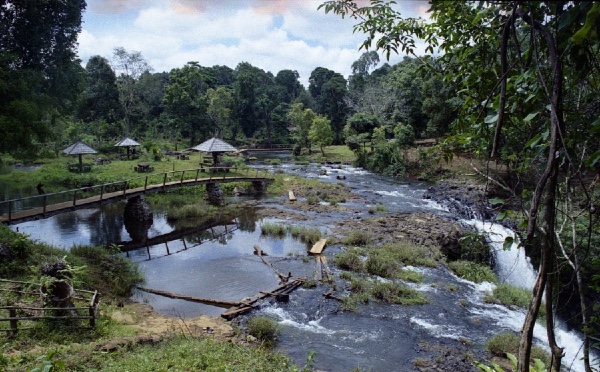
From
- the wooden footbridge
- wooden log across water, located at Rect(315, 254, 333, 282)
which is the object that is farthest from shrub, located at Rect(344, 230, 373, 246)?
the wooden footbridge

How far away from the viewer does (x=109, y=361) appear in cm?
658

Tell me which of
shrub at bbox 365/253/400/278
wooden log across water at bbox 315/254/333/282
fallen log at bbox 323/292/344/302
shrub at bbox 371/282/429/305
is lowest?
fallen log at bbox 323/292/344/302

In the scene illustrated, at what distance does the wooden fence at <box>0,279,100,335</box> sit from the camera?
7.58 metres

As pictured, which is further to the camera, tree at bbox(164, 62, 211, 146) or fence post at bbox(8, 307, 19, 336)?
tree at bbox(164, 62, 211, 146)

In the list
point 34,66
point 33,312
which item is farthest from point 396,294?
point 34,66

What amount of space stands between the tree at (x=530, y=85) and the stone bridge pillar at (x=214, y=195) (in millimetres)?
20436

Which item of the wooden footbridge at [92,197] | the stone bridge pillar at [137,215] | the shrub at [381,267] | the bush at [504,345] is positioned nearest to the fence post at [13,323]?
the wooden footbridge at [92,197]

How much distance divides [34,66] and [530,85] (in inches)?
825

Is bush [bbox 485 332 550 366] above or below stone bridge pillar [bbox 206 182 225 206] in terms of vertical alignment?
below

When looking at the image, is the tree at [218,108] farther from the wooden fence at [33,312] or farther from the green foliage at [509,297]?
the green foliage at [509,297]

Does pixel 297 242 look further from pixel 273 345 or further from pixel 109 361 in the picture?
pixel 109 361

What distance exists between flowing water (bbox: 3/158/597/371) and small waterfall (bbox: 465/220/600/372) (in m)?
0.04

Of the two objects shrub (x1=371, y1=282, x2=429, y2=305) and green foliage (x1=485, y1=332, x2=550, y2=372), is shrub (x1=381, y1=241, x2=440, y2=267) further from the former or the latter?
green foliage (x1=485, y1=332, x2=550, y2=372)

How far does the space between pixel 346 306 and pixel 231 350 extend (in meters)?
4.23
